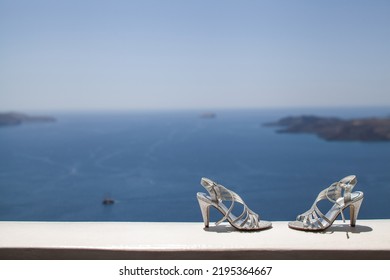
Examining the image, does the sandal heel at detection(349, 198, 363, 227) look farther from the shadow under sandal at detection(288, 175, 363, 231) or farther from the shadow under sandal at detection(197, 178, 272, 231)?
the shadow under sandal at detection(197, 178, 272, 231)

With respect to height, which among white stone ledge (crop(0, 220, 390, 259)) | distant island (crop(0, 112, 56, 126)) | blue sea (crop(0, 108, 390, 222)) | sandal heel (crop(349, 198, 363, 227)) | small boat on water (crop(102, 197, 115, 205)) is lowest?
small boat on water (crop(102, 197, 115, 205))

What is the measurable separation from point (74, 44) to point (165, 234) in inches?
1256

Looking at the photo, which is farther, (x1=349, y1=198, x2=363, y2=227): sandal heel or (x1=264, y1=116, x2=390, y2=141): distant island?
(x1=264, y1=116, x2=390, y2=141): distant island

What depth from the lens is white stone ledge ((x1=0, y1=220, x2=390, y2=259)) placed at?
216 centimetres

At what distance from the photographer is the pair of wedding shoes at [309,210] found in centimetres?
247

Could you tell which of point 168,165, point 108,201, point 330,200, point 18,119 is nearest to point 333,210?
point 330,200

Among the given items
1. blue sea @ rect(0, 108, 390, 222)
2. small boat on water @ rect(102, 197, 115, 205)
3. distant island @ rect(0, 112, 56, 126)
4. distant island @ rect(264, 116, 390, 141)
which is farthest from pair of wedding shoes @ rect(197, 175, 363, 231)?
distant island @ rect(0, 112, 56, 126)

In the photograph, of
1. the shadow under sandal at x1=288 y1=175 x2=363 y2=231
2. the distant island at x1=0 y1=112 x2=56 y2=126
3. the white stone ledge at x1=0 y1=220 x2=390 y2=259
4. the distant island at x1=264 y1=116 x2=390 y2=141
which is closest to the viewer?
the white stone ledge at x1=0 y1=220 x2=390 y2=259

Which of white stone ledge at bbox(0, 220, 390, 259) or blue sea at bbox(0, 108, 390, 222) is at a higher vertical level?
white stone ledge at bbox(0, 220, 390, 259)

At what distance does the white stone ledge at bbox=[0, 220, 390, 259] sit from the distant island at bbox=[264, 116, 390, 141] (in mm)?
28649

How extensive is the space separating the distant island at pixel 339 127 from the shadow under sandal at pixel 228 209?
28613mm

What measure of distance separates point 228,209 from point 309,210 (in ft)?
→ 1.36

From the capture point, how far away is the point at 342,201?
2.51 metres

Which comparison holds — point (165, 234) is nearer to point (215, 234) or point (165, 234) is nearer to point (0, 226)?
point (215, 234)
